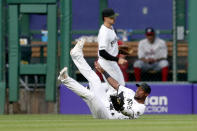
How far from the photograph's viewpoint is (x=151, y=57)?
14781 mm

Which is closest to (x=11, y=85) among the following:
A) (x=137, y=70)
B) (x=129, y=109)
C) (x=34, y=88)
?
(x=34, y=88)

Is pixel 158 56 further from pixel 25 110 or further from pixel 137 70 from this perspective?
pixel 25 110

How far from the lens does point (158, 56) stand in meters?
14.7

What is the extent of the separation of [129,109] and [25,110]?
468cm

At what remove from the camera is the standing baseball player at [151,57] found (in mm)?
14602

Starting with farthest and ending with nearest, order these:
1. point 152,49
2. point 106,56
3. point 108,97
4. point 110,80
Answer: point 152,49
point 106,56
point 110,80
point 108,97

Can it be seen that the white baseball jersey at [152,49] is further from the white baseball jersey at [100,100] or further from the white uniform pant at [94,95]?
the white uniform pant at [94,95]

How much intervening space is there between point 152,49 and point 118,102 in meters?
4.76

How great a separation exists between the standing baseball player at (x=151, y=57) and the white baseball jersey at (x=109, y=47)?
238cm

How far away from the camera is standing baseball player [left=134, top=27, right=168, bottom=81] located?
575 inches

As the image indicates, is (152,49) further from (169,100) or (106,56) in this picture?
(106,56)

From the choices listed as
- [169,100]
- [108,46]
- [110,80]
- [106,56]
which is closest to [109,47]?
[108,46]

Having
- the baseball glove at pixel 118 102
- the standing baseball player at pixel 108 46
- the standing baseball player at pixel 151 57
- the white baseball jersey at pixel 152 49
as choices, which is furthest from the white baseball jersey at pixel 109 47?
the white baseball jersey at pixel 152 49

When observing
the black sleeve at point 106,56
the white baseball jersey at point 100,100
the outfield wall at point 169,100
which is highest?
the black sleeve at point 106,56
